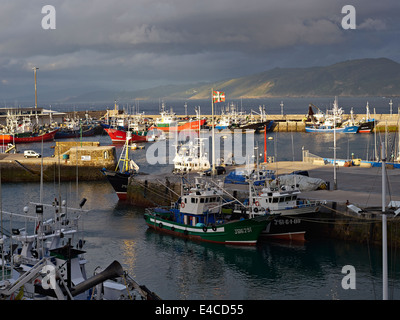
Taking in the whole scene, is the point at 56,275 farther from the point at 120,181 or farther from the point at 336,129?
the point at 336,129

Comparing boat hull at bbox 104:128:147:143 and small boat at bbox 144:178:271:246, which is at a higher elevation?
boat hull at bbox 104:128:147:143

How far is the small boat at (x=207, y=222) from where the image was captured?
32.5m

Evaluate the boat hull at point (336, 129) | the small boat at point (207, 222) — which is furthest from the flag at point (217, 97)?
the boat hull at point (336, 129)

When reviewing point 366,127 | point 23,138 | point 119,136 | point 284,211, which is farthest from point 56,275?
point 366,127

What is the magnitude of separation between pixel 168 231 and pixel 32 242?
15126 millimetres

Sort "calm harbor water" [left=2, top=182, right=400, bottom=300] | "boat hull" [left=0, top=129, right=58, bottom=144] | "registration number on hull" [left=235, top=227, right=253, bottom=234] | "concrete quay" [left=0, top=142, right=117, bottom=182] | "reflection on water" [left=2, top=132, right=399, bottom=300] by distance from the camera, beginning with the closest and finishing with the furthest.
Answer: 1. "calm harbor water" [left=2, top=182, right=400, bottom=300]
2. "reflection on water" [left=2, top=132, right=399, bottom=300]
3. "registration number on hull" [left=235, top=227, right=253, bottom=234]
4. "concrete quay" [left=0, top=142, right=117, bottom=182]
5. "boat hull" [left=0, top=129, right=58, bottom=144]

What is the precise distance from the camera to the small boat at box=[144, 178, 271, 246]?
32.5 meters

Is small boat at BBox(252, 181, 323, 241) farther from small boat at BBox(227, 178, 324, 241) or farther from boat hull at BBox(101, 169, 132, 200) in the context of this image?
boat hull at BBox(101, 169, 132, 200)

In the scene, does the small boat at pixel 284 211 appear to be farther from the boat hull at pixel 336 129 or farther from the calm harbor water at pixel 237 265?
the boat hull at pixel 336 129

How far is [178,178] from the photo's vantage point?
1738 inches

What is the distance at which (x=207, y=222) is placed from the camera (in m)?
34.2

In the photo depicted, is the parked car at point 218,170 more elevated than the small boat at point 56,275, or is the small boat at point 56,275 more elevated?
the parked car at point 218,170

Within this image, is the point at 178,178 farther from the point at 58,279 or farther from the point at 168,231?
the point at 58,279

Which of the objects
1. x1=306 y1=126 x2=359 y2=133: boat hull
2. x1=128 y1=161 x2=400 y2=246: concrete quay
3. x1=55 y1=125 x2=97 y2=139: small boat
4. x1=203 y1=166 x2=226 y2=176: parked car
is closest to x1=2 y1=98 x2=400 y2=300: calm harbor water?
x1=128 y1=161 x2=400 y2=246: concrete quay
